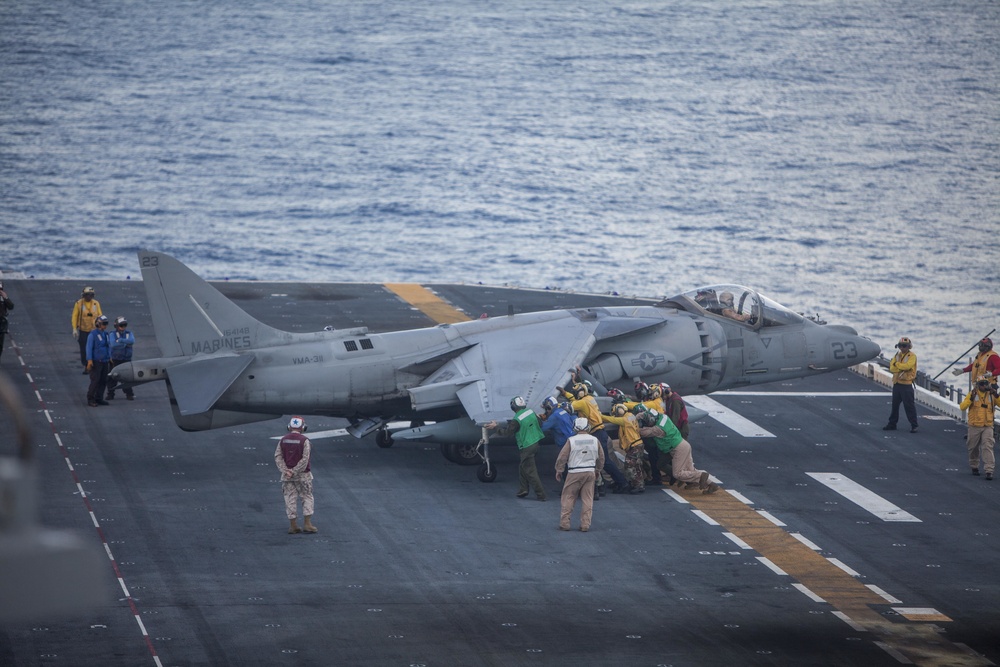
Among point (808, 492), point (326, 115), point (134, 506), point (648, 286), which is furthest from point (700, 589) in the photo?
point (326, 115)

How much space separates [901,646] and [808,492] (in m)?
7.64

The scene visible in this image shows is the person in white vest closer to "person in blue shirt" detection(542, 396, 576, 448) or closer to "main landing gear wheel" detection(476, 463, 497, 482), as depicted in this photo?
"person in blue shirt" detection(542, 396, 576, 448)

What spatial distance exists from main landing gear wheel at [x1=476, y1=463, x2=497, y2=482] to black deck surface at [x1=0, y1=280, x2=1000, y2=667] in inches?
7.8

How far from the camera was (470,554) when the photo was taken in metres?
22.3

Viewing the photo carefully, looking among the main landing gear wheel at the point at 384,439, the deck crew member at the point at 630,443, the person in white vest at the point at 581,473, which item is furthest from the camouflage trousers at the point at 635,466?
the main landing gear wheel at the point at 384,439

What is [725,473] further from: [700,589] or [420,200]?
[420,200]

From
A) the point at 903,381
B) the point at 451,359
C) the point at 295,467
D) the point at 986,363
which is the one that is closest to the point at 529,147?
the point at 903,381

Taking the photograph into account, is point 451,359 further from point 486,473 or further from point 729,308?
point 729,308

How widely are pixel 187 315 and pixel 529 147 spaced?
8642 centimetres

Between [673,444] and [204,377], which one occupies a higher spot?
[204,377]

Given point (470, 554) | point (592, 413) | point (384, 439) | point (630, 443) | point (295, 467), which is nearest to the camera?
point (470, 554)

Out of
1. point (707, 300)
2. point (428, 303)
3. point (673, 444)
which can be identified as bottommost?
point (673, 444)

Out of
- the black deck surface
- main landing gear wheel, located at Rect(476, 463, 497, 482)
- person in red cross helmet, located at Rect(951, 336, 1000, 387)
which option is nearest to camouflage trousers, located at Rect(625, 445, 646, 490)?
the black deck surface

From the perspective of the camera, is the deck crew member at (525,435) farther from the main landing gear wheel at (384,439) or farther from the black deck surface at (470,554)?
the main landing gear wheel at (384,439)
